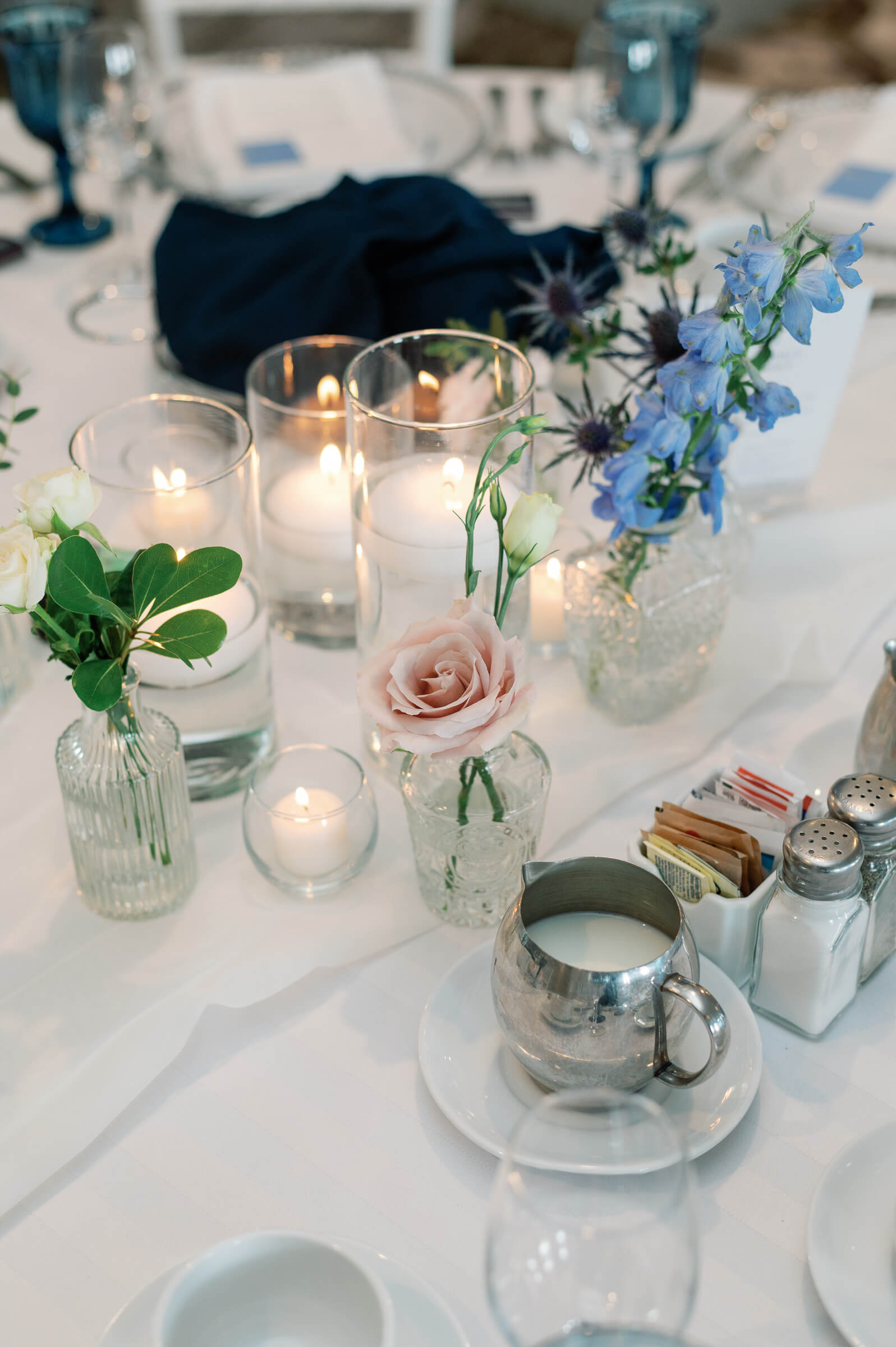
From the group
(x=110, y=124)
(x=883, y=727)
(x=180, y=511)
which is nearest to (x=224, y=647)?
(x=180, y=511)

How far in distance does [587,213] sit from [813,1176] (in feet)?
3.75

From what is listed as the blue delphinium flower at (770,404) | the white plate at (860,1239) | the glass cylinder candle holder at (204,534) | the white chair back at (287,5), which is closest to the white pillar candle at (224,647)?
the glass cylinder candle holder at (204,534)

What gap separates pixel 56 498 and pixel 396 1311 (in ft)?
1.34

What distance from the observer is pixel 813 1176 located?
607 millimetres

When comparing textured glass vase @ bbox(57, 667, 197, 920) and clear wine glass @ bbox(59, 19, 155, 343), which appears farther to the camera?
clear wine glass @ bbox(59, 19, 155, 343)

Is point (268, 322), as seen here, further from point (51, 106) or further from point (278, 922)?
point (278, 922)

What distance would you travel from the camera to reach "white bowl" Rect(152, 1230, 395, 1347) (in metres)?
0.50

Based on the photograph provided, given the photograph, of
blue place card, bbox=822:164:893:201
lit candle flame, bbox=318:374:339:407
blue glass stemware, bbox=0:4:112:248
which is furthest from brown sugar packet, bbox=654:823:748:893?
blue glass stemware, bbox=0:4:112:248

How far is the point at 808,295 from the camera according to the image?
2.05 feet

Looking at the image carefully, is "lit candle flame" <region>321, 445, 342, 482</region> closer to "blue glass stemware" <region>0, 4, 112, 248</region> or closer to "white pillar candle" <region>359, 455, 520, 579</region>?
"white pillar candle" <region>359, 455, 520, 579</region>

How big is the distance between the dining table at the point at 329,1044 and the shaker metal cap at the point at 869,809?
0.11m

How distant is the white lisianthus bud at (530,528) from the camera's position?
0.61 m

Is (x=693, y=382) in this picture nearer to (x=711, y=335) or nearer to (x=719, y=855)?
(x=711, y=335)

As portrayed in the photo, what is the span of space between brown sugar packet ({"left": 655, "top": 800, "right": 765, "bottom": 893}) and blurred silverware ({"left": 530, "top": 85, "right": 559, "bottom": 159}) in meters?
1.11
